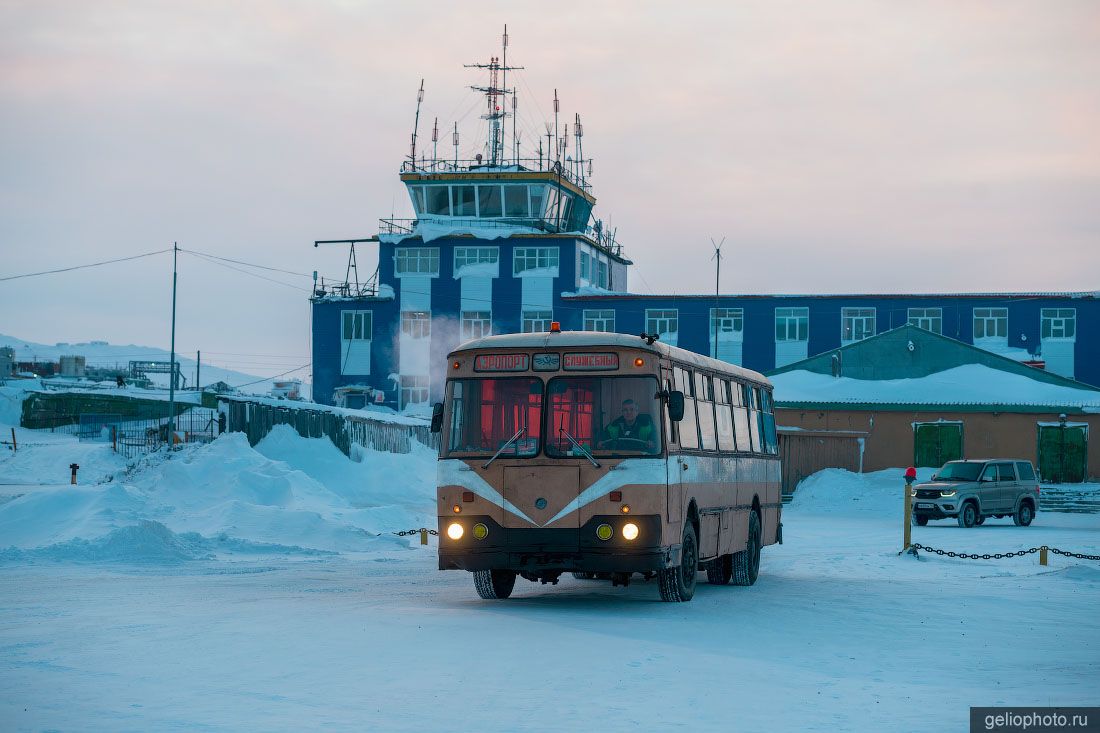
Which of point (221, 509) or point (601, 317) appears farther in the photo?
point (601, 317)

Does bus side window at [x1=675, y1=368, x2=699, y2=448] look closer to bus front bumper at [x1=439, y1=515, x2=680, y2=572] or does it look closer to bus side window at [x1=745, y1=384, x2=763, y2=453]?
bus front bumper at [x1=439, y1=515, x2=680, y2=572]

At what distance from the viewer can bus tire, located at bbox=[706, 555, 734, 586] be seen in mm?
20938

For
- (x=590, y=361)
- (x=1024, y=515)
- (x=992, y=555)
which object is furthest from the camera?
(x=1024, y=515)

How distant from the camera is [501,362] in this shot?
55.1 ft

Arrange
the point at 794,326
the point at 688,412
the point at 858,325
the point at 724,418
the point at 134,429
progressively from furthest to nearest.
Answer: the point at 794,326, the point at 858,325, the point at 134,429, the point at 724,418, the point at 688,412

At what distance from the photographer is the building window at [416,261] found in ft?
273

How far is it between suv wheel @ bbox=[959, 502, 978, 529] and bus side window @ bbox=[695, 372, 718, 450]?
64.3 ft

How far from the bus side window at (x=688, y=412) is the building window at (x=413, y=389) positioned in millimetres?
64922

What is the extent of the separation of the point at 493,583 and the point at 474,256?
6566cm

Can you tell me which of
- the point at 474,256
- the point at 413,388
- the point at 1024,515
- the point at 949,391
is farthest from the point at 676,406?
the point at 413,388

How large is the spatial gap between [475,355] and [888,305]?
213ft

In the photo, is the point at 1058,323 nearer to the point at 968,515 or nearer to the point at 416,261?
the point at 416,261

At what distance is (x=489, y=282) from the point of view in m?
82.8

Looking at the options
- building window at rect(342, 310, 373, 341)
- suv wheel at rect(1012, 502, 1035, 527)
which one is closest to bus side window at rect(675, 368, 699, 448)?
suv wheel at rect(1012, 502, 1035, 527)
